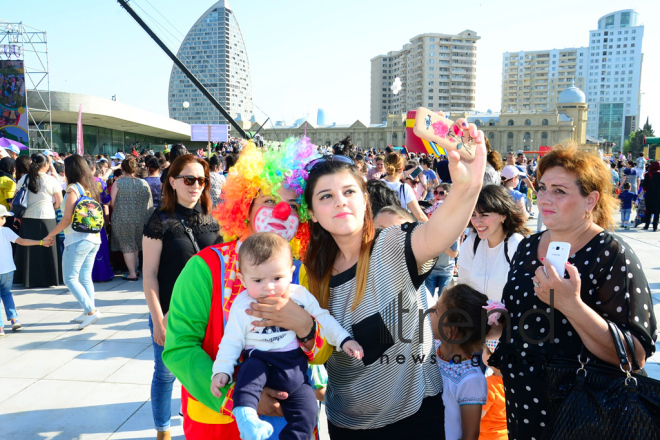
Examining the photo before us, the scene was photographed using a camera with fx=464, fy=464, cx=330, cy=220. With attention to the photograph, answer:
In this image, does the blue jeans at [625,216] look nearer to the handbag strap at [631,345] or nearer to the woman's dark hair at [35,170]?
the handbag strap at [631,345]

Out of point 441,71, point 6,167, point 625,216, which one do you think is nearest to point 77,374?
point 6,167

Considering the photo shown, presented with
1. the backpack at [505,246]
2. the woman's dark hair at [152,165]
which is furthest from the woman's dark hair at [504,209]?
the woman's dark hair at [152,165]

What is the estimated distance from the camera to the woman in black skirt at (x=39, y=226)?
7.17m

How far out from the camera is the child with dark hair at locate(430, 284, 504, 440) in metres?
2.29

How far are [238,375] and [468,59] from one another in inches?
5554

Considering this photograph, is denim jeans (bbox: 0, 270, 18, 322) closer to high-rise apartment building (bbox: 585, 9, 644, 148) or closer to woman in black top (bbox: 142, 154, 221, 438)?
woman in black top (bbox: 142, 154, 221, 438)

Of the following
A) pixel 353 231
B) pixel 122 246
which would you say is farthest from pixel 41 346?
pixel 353 231

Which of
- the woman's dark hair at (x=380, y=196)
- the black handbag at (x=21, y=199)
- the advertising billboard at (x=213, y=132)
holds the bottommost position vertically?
the black handbag at (x=21, y=199)

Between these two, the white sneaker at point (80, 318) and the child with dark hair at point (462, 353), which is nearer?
the child with dark hair at point (462, 353)

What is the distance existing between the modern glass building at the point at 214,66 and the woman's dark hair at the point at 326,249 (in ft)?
400

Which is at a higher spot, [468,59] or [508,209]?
[468,59]

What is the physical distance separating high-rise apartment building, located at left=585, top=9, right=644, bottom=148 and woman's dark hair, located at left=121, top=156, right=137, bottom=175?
17330 cm

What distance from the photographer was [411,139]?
778cm

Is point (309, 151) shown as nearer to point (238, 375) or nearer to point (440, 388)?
point (238, 375)
